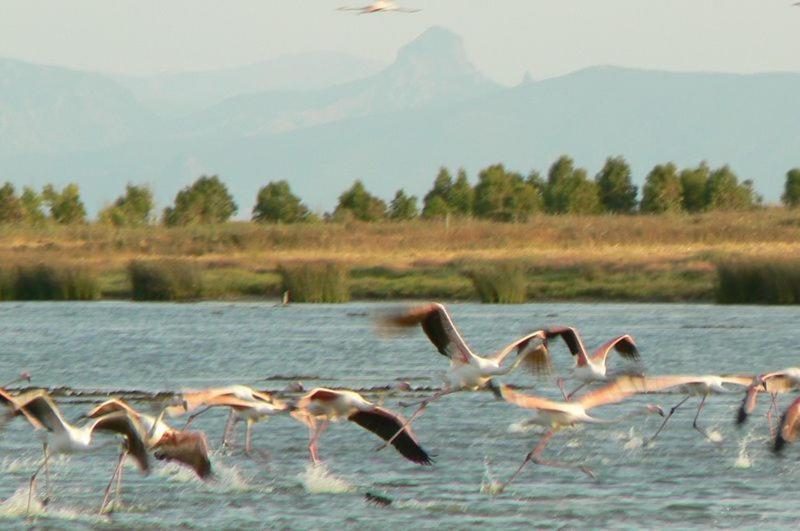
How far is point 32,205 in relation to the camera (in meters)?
91.2

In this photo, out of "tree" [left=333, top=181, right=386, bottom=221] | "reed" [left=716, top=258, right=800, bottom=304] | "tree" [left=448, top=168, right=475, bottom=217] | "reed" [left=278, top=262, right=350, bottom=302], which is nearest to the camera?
"reed" [left=716, top=258, right=800, bottom=304]

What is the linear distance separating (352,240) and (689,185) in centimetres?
2747

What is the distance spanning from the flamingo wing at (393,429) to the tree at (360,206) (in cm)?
6723

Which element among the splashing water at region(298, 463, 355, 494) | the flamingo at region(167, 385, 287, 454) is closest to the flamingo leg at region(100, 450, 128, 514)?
the flamingo at region(167, 385, 287, 454)

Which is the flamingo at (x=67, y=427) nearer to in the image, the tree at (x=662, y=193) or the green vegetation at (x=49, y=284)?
the green vegetation at (x=49, y=284)

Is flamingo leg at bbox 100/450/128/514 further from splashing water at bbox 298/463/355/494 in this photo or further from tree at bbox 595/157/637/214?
tree at bbox 595/157/637/214

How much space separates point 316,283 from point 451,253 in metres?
14.6

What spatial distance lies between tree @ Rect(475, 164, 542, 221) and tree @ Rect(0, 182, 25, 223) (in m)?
21.6

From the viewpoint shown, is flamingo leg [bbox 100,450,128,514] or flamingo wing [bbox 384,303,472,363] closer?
flamingo leg [bbox 100,450,128,514]

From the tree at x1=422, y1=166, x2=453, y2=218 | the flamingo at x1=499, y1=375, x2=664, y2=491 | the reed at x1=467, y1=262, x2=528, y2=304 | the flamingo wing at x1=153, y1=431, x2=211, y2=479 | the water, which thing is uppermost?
the tree at x1=422, y1=166, x2=453, y2=218

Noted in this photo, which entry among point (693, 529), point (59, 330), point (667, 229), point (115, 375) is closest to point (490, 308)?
point (59, 330)

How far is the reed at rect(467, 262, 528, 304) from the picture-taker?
43.7 meters

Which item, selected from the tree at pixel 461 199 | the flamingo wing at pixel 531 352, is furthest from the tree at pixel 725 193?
the flamingo wing at pixel 531 352

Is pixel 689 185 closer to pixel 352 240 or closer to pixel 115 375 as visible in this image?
pixel 352 240
